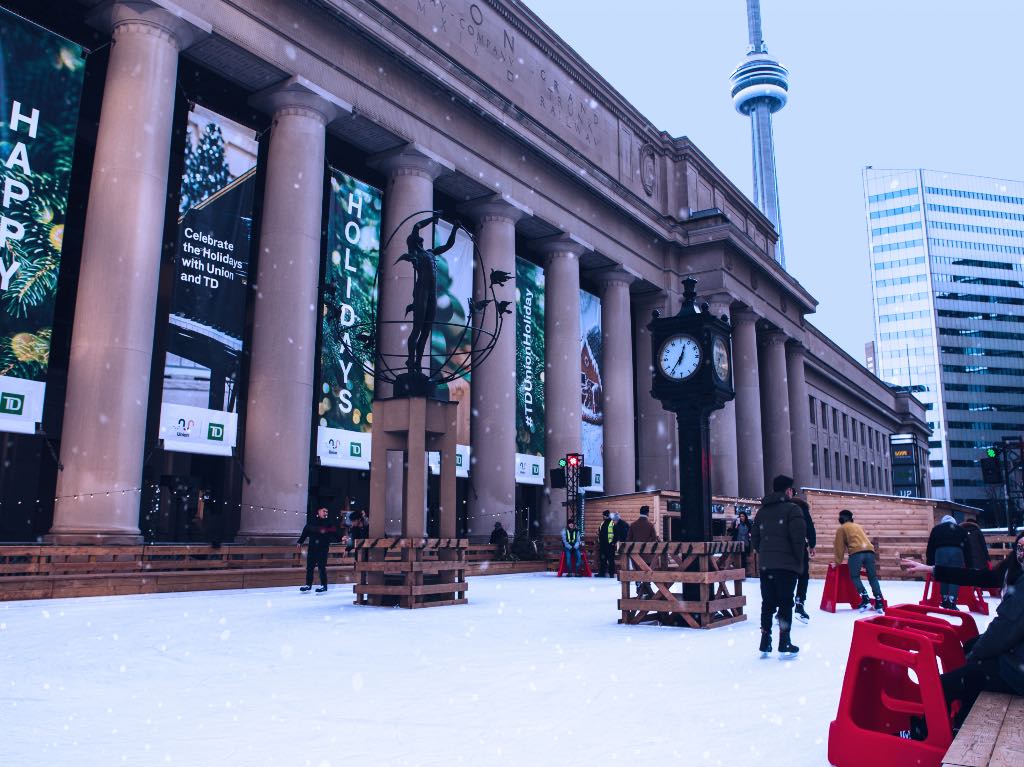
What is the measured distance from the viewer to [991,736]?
3.59 meters

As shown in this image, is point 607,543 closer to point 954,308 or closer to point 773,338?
point 773,338

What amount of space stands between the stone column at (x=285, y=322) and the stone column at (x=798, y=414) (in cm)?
3947

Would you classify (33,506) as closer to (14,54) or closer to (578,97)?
(14,54)

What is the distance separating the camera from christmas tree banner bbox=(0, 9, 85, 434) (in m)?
17.9

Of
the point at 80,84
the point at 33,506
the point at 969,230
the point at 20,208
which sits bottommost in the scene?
the point at 33,506

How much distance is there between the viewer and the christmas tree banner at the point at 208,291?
69.4 ft

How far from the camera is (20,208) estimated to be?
60.6 ft

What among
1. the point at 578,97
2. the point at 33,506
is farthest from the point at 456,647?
the point at 578,97

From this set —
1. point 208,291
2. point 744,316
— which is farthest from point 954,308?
point 208,291

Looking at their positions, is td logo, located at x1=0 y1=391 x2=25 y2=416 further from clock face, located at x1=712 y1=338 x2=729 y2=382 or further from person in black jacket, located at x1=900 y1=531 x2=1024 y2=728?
person in black jacket, located at x1=900 y1=531 x2=1024 y2=728

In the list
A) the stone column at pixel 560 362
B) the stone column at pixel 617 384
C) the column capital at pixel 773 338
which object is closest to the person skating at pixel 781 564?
the stone column at pixel 560 362

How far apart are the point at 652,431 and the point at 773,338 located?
14401 millimetres

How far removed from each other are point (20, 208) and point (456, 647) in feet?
49.6

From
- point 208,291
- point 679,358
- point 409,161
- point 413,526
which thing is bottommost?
point 413,526
